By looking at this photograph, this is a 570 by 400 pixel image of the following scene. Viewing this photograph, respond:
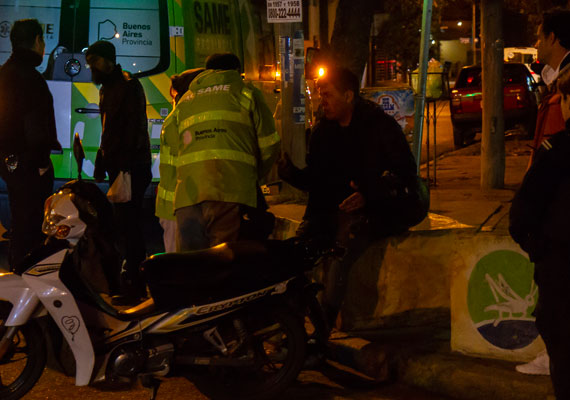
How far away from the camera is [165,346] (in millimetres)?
4605

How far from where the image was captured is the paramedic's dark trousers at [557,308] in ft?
12.0

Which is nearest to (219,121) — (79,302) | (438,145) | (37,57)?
(79,302)

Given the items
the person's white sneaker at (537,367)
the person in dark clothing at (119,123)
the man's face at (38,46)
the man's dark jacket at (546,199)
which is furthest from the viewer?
the person in dark clothing at (119,123)

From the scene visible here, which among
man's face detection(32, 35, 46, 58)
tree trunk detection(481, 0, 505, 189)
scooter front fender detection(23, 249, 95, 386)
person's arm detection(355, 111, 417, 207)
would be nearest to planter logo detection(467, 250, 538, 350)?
person's arm detection(355, 111, 417, 207)

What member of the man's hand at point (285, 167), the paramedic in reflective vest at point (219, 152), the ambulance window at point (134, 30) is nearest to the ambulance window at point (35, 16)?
the ambulance window at point (134, 30)

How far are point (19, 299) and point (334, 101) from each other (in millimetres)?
2193

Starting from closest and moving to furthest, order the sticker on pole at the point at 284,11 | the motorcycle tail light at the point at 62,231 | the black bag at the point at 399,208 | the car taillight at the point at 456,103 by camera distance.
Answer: the motorcycle tail light at the point at 62,231 < the black bag at the point at 399,208 < the sticker on pole at the point at 284,11 < the car taillight at the point at 456,103

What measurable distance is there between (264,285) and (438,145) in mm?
16239

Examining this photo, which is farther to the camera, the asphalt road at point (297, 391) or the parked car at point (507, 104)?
the parked car at point (507, 104)

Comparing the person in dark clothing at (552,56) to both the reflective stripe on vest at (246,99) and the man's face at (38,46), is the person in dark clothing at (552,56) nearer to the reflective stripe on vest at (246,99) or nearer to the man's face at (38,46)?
the reflective stripe on vest at (246,99)

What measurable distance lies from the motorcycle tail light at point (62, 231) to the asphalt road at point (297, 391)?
96 centimetres

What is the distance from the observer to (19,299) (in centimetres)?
454

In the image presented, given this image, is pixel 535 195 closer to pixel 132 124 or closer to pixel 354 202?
pixel 354 202

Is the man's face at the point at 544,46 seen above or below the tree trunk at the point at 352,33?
below
